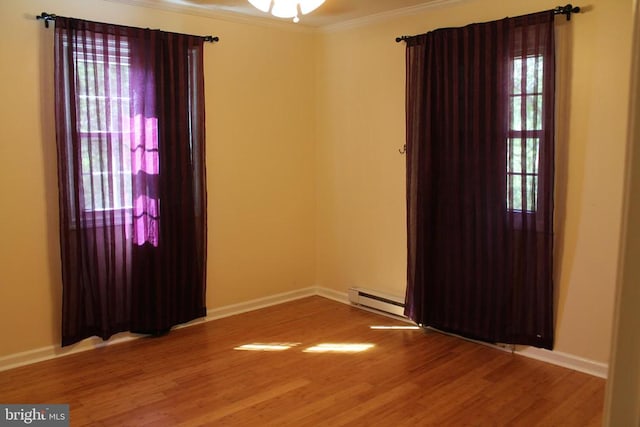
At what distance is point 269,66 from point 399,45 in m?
1.18

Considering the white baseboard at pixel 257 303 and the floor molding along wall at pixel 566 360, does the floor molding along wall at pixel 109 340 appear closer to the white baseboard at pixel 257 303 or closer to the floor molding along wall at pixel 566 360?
the white baseboard at pixel 257 303

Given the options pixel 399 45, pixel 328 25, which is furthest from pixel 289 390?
pixel 328 25

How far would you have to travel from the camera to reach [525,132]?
345 centimetres

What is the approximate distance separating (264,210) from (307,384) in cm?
194

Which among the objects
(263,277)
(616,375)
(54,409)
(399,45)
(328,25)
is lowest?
(54,409)

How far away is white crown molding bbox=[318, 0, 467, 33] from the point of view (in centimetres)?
398

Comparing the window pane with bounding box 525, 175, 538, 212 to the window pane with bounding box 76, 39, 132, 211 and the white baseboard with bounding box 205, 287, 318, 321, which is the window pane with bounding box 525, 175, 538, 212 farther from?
the window pane with bounding box 76, 39, 132, 211

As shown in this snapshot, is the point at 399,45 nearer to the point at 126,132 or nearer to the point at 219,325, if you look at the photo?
the point at 126,132

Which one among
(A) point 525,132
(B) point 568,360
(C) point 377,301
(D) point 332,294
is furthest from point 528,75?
(D) point 332,294

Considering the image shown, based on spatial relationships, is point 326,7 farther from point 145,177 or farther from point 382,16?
point 145,177

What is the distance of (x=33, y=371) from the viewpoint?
11.3 ft

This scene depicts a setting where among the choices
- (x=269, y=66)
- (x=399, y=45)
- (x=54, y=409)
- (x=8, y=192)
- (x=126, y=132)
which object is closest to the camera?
(x=54, y=409)

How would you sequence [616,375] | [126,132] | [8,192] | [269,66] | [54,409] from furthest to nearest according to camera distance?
[269,66], [126,132], [8,192], [54,409], [616,375]

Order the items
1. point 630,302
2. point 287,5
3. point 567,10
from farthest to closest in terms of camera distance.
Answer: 1. point 567,10
2. point 287,5
3. point 630,302
